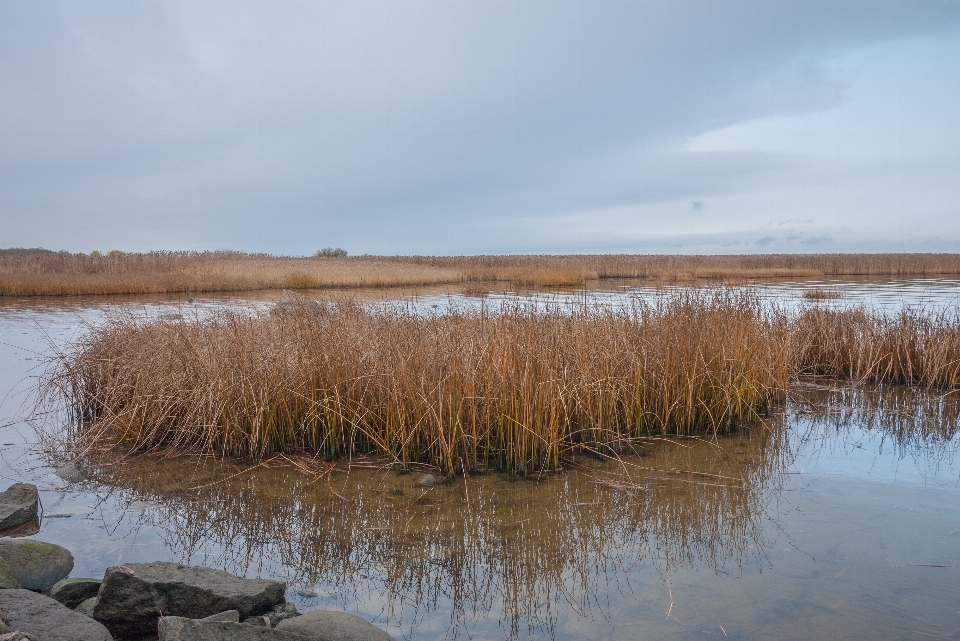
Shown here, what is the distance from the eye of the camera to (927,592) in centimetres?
342

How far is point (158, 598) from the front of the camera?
2996 millimetres

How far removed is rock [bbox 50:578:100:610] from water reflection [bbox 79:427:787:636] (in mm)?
604

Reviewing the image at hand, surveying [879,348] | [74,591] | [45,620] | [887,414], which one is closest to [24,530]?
[74,591]

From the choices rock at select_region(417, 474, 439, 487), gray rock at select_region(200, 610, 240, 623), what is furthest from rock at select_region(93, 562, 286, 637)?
rock at select_region(417, 474, 439, 487)

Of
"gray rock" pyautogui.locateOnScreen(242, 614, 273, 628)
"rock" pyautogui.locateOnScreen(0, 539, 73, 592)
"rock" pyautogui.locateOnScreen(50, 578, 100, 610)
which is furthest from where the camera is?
"rock" pyautogui.locateOnScreen(0, 539, 73, 592)

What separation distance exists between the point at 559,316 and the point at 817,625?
13.0ft

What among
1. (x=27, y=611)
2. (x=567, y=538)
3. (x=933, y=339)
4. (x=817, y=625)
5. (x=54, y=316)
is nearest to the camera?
(x=27, y=611)

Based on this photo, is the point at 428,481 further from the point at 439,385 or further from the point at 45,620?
the point at 45,620

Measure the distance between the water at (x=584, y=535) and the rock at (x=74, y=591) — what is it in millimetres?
467

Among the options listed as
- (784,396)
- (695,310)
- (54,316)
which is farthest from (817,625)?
(54,316)

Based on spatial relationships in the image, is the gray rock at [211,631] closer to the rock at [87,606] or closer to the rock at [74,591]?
the rock at [87,606]

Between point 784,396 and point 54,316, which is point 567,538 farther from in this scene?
point 54,316

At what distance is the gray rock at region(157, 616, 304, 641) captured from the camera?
2467mm

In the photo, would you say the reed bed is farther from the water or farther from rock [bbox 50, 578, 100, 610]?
rock [bbox 50, 578, 100, 610]
